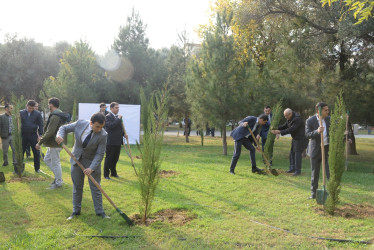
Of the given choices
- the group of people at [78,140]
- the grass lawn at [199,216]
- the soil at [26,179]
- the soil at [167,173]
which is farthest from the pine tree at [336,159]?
the soil at [26,179]

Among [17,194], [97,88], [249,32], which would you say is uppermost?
[249,32]

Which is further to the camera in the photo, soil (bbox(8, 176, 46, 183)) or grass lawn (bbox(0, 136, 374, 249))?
soil (bbox(8, 176, 46, 183))

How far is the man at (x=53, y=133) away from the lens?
638 centimetres

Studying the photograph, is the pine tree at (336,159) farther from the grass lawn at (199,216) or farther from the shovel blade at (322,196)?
the grass lawn at (199,216)

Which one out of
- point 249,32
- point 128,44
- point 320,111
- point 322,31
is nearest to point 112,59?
point 128,44

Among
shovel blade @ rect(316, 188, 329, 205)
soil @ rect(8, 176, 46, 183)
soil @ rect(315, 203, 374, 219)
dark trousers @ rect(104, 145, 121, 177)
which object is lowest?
soil @ rect(8, 176, 46, 183)

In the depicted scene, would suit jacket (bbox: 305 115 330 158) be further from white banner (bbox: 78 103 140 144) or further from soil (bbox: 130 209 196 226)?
white banner (bbox: 78 103 140 144)

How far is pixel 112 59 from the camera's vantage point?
23.1m

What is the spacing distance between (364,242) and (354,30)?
806 cm

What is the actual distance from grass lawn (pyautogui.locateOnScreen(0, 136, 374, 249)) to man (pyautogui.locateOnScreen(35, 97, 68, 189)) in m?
0.45

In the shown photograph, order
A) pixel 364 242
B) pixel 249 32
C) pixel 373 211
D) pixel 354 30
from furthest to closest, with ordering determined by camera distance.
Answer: pixel 249 32, pixel 354 30, pixel 373 211, pixel 364 242

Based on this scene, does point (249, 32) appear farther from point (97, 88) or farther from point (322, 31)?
point (97, 88)

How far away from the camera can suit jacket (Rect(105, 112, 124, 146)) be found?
8.40 meters

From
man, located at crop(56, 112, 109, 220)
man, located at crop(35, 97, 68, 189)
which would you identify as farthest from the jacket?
man, located at crop(56, 112, 109, 220)
